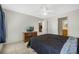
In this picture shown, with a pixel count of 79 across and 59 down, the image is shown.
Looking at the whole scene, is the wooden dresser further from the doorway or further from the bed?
the doorway

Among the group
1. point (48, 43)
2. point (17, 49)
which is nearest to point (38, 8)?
point (48, 43)

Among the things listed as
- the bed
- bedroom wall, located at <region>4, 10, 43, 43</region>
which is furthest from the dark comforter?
bedroom wall, located at <region>4, 10, 43, 43</region>

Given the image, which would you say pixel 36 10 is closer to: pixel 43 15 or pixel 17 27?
pixel 43 15

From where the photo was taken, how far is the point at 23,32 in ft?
5.18

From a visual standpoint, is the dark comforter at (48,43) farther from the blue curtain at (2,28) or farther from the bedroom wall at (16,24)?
the blue curtain at (2,28)

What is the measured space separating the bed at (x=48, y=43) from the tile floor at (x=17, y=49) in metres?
0.08

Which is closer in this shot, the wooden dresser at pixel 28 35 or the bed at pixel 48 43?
the bed at pixel 48 43

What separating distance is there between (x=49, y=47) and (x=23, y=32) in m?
0.46

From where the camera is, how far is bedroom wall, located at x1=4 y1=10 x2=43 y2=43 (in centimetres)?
154

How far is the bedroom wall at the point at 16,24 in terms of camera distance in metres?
1.54

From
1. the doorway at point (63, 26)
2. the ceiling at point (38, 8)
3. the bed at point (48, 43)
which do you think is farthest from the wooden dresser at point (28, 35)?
the doorway at point (63, 26)

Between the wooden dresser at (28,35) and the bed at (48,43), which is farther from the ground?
the wooden dresser at (28,35)
